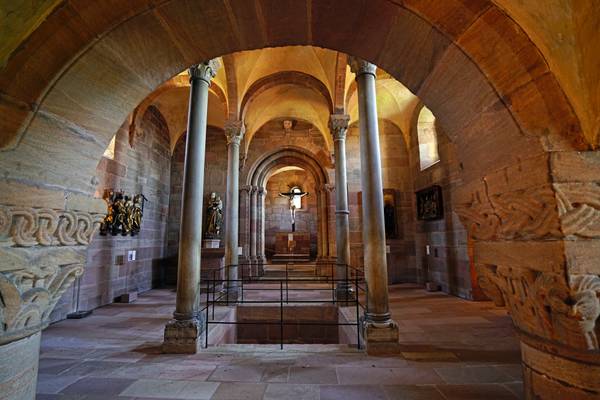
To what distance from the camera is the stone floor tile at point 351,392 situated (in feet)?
7.75

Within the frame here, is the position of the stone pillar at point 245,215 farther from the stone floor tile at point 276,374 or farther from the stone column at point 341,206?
the stone floor tile at point 276,374

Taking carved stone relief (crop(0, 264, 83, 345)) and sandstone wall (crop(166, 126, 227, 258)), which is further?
sandstone wall (crop(166, 126, 227, 258))

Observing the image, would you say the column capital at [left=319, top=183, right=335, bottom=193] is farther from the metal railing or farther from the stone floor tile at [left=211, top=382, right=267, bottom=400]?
the stone floor tile at [left=211, top=382, right=267, bottom=400]

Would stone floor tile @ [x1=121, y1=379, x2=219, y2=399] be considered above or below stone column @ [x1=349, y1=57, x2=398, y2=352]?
below

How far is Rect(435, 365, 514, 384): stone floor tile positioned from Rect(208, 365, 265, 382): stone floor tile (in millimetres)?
1824

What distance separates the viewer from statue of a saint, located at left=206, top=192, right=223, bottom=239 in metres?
9.20

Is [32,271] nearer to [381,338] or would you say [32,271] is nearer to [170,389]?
[170,389]

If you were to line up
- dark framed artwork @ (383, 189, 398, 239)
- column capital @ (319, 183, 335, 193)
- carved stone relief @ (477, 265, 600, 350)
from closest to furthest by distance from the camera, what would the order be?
1. carved stone relief @ (477, 265, 600, 350)
2. dark framed artwork @ (383, 189, 398, 239)
3. column capital @ (319, 183, 335, 193)

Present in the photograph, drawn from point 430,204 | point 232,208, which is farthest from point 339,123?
point 430,204

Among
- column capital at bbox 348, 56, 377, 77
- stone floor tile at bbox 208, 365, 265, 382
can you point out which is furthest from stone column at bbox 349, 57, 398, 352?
stone floor tile at bbox 208, 365, 265, 382

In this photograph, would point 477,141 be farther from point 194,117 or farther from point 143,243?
point 143,243

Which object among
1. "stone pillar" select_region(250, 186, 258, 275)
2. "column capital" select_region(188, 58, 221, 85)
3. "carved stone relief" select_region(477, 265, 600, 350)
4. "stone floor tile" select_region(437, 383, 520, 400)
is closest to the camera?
"carved stone relief" select_region(477, 265, 600, 350)

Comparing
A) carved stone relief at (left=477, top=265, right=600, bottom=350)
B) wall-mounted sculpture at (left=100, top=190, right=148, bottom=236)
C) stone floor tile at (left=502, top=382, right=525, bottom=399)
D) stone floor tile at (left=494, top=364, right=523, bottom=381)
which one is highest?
wall-mounted sculpture at (left=100, top=190, right=148, bottom=236)

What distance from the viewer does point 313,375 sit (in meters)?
2.79
